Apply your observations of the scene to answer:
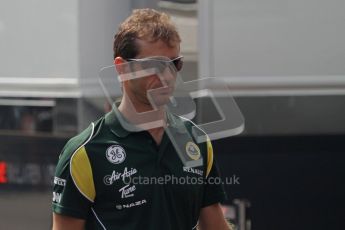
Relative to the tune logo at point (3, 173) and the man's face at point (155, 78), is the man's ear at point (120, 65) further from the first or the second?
the tune logo at point (3, 173)

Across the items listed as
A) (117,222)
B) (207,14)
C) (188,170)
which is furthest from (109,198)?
(207,14)

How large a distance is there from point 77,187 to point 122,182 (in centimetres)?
12

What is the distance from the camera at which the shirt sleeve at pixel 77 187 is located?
174 centimetres

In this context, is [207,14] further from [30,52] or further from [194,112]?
[30,52]

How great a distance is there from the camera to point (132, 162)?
5.80ft

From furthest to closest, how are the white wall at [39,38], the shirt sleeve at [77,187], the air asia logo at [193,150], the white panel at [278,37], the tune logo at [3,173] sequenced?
the tune logo at [3,173], the white wall at [39,38], the white panel at [278,37], the air asia logo at [193,150], the shirt sleeve at [77,187]

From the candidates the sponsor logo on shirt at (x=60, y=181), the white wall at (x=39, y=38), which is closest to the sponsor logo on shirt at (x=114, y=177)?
the sponsor logo on shirt at (x=60, y=181)

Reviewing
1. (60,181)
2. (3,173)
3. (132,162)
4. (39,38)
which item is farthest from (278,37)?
(3,173)

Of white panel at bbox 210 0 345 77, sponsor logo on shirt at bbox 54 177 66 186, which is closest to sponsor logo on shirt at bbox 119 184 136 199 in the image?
sponsor logo on shirt at bbox 54 177 66 186

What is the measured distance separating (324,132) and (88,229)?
5.31ft

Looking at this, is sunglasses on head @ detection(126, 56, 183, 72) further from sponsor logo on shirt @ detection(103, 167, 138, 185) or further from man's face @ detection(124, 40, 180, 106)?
sponsor logo on shirt @ detection(103, 167, 138, 185)

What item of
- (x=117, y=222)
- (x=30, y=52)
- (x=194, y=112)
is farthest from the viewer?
(x=30, y=52)

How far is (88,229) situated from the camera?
179cm

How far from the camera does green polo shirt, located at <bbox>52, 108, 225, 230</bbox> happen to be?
1742 millimetres
